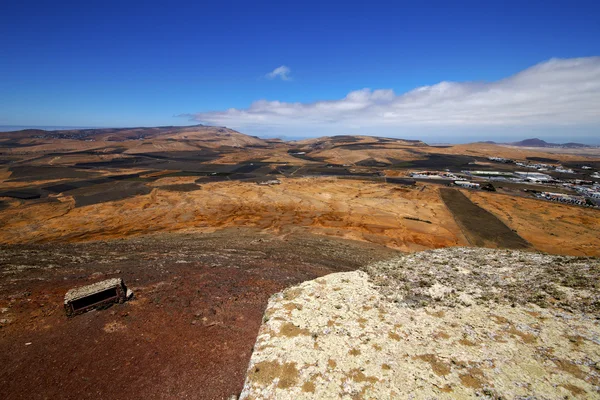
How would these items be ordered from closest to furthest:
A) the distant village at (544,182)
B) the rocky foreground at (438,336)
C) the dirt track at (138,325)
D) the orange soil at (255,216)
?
the rocky foreground at (438,336)
the dirt track at (138,325)
the orange soil at (255,216)
the distant village at (544,182)

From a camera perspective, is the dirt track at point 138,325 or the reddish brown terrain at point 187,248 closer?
the dirt track at point 138,325

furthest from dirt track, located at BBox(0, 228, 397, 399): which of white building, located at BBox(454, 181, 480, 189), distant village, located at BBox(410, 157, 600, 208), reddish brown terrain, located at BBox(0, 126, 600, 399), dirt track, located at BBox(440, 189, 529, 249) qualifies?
distant village, located at BBox(410, 157, 600, 208)

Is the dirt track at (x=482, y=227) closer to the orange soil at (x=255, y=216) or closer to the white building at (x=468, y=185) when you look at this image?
the orange soil at (x=255, y=216)

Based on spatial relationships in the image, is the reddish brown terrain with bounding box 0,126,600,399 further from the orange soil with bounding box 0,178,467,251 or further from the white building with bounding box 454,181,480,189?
the white building with bounding box 454,181,480,189

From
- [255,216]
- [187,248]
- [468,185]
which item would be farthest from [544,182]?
[187,248]

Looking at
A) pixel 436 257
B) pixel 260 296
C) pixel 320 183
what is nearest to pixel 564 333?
pixel 436 257

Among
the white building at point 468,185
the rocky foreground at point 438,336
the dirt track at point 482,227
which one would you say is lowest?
the dirt track at point 482,227

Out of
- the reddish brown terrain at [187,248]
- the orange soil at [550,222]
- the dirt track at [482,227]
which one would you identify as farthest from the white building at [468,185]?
the dirt track at [482,227]

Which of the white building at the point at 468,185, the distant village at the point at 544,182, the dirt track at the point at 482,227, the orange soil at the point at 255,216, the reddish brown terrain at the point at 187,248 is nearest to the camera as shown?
the reddish brown terrain at the point at 187,248
